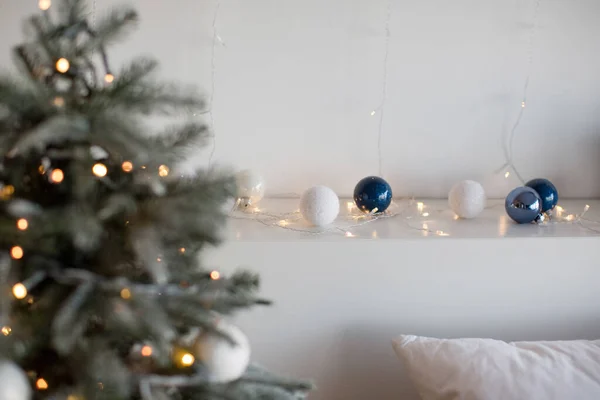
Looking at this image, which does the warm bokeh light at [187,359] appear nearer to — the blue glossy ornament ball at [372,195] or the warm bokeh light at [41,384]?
the warm bokeh light at [41,384]

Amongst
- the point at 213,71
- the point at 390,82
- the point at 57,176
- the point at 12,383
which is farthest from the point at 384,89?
the point at 12,383

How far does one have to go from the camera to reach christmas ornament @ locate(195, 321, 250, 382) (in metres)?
0.70

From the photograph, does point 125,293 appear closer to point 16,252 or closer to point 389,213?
point 16,252

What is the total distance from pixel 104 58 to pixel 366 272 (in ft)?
2.42

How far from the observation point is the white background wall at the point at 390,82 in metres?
1.52

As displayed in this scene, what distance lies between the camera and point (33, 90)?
0.62 meters

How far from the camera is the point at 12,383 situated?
597 millimetres

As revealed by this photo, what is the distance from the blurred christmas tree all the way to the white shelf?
20.0 inches

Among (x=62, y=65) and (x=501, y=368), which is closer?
(x=62, y=65)

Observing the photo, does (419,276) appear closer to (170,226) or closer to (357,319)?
(357,319)

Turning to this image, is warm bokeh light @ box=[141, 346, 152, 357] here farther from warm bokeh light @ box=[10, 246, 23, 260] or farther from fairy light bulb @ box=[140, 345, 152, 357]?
warm bokeh light @ box=[10, 246, 23, 260]

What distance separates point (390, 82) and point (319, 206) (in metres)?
0.51

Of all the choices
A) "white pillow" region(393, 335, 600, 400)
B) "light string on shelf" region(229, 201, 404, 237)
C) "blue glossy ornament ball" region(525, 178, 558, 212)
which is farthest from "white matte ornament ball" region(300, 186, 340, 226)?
"blue glossy ornament ball" region(525, 178, 558, 212)

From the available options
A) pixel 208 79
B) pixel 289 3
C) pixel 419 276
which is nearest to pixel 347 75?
pixel 289 3
